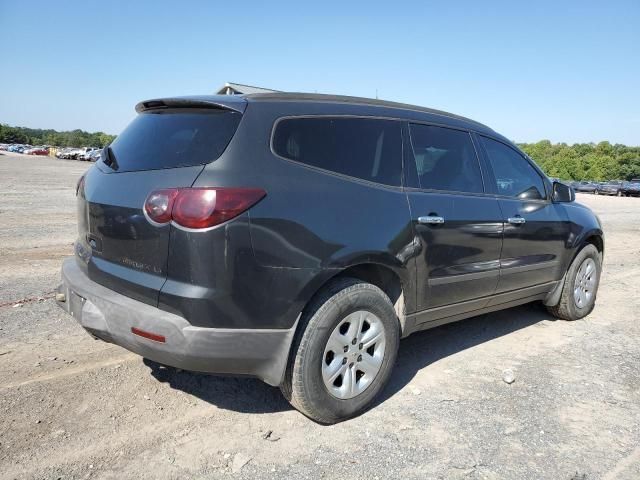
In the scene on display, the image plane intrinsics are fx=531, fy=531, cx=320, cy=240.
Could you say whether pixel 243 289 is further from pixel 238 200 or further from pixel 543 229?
pixel 543 229

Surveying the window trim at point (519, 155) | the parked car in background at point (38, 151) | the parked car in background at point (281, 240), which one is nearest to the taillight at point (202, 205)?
the parked car in background at point (281, 240)

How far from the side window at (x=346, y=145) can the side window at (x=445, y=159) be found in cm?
21

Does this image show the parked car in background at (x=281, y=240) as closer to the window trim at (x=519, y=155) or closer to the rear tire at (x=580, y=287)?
the window trim at (x=519, y=155)

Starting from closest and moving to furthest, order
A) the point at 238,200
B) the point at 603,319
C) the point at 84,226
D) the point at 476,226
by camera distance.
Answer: the point at 238,200
the point at 84,226
the point at 476,226
the point at 603,319

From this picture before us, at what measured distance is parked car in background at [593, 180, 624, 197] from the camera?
144ft

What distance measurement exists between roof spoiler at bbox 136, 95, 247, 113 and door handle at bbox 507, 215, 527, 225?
2.42 metres

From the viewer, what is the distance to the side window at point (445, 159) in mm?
3674

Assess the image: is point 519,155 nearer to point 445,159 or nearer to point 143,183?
point 445,159

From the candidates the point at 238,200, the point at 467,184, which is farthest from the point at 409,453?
the point at 467,184

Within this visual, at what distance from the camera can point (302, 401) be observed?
293cm

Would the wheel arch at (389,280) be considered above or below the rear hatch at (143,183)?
below

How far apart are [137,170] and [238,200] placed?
2.39ft

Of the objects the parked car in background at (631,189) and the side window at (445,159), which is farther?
the parked car in background at (631,189)

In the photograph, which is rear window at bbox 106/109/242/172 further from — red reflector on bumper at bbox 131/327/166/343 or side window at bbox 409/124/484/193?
side window at bbox 409/124/484/193
